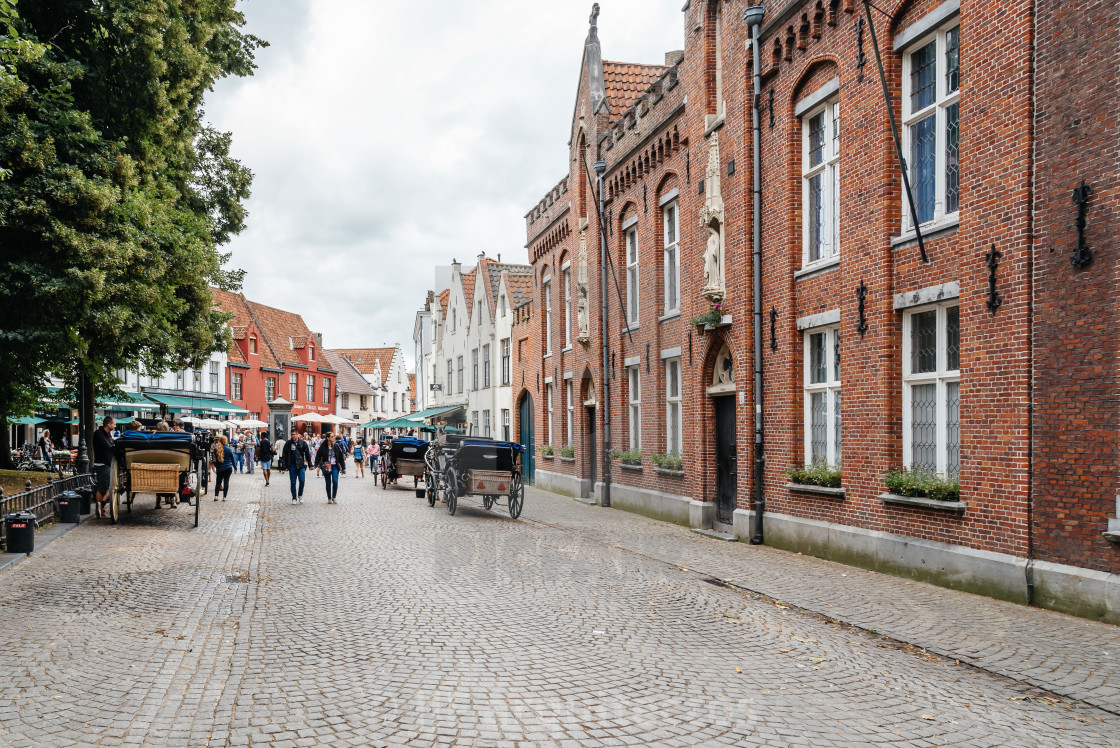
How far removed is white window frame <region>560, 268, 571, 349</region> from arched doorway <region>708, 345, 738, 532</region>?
10224 millimetres

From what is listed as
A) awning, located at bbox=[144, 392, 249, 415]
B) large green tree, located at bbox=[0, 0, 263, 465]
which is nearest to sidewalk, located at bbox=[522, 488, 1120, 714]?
large green tree, located at bbox=[0, 0, 263, 465]

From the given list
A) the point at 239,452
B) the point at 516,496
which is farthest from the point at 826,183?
the point at 239,452

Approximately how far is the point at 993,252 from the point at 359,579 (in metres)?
7.77

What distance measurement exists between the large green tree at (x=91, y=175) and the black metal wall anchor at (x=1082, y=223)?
10.7 m

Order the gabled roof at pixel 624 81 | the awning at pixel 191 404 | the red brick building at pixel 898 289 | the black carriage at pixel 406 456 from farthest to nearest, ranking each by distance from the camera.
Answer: the awning at pixel 191 404, the black carriage at pixel 406 456, the gabled roof at pixel 624 81, the red brick building at pixel 898 289

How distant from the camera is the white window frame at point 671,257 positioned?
1867cm

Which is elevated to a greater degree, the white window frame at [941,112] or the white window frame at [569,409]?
the white window frame at [941,112]

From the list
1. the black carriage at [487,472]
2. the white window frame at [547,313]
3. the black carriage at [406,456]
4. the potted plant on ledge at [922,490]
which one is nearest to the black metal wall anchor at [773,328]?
the potted plant on ledge at [922,490]

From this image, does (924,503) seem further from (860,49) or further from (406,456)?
(406,456)

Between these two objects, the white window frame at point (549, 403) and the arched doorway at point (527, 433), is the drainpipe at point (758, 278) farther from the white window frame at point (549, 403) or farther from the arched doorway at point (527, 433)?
the arched doorway at point (527, 433)

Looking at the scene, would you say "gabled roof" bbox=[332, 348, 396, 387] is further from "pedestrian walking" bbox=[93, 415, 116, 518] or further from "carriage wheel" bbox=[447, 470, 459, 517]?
"pedestrian walking" bbox=[93, 415, 116, 518]

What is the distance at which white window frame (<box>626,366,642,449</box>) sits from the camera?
825 inches

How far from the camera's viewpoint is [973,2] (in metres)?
9.67

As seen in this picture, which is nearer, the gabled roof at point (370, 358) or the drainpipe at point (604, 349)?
the drainpipe at point (604, 349)
